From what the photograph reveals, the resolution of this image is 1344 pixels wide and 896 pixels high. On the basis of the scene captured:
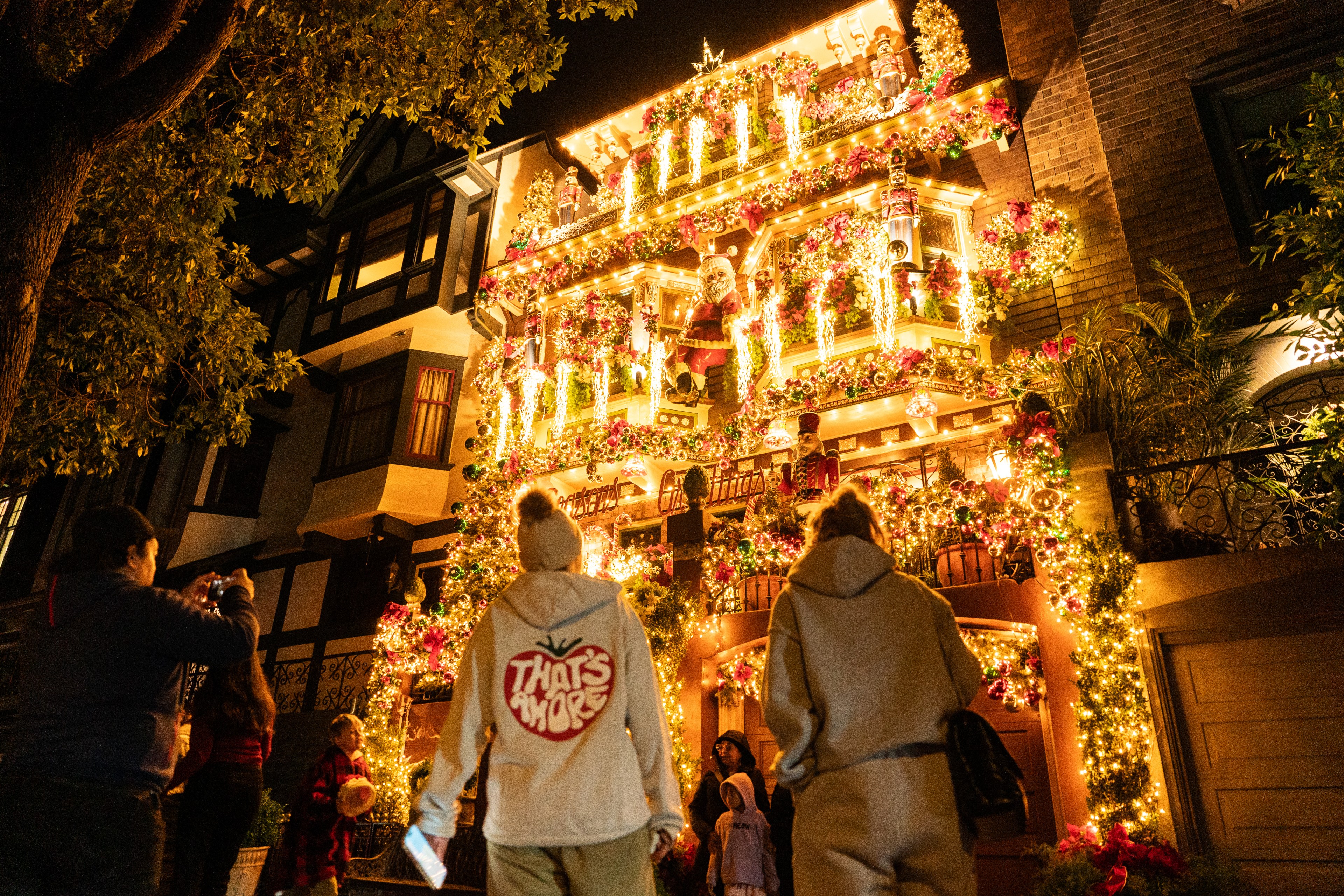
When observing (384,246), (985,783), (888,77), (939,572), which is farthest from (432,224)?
(985,783)

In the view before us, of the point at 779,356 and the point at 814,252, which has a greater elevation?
the point at 814,252

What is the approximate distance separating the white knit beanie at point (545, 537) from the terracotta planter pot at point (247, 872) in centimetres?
587

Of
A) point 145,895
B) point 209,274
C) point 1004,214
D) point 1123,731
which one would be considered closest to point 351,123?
point 209,274

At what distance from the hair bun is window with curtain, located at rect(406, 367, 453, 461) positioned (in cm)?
1431

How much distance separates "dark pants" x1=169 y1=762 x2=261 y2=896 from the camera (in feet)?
Answer: 14.2

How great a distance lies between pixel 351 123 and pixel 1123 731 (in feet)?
32.4

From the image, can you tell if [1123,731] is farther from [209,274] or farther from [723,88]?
[723,88]

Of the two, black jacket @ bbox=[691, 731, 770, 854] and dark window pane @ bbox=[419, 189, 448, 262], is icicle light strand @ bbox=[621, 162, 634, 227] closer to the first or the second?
dark window pane @ bbox=[419, 189, 448, 262]

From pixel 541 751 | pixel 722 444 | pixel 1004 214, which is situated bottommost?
pixel 541 751

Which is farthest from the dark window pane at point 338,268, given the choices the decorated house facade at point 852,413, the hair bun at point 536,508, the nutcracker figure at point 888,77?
the hair bun at point 536,508

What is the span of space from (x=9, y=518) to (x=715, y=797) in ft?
89.6

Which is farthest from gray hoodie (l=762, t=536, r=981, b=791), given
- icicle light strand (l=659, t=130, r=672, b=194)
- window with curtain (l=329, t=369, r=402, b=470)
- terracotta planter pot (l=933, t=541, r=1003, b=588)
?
window with curtain (l=329, t=369, r=402, b=470)

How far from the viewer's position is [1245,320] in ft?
32.1

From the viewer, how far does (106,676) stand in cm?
288
